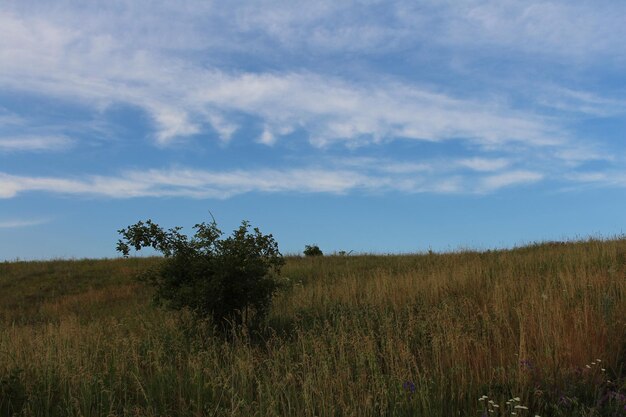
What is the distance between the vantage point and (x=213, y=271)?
8539 mm

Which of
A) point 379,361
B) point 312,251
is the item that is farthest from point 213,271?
point 312,251

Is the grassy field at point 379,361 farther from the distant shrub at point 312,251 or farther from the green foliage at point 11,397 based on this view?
the distant shrub at point 312,251

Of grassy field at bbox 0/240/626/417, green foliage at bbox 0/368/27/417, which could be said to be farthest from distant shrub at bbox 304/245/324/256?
green foliage at bbox 0/368/27/417

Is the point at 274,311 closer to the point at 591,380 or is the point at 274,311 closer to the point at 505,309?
the point at 505,309

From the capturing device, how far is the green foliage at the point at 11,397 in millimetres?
5309

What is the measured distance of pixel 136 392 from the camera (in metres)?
5.66

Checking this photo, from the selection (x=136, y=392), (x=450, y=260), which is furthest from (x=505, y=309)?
(x=450, y=260)

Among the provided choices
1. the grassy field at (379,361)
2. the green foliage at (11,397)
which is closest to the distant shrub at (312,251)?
the grassy field at (379,361)

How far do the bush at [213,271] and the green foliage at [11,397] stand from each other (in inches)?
122

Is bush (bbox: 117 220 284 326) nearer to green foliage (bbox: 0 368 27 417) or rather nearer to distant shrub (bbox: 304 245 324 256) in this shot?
green foliage (bbox: 0 368 27 417)

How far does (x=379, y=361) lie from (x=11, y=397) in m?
4.44

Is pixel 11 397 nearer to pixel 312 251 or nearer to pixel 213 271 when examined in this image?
pixel 213 271

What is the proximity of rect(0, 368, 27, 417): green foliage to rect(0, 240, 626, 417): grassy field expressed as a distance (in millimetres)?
13

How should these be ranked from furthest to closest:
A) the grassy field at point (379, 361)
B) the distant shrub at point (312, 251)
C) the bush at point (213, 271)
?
the distant shrub at point (312, 251) < the bush at point (213, 271) < the grassy field at point (379, 361)
